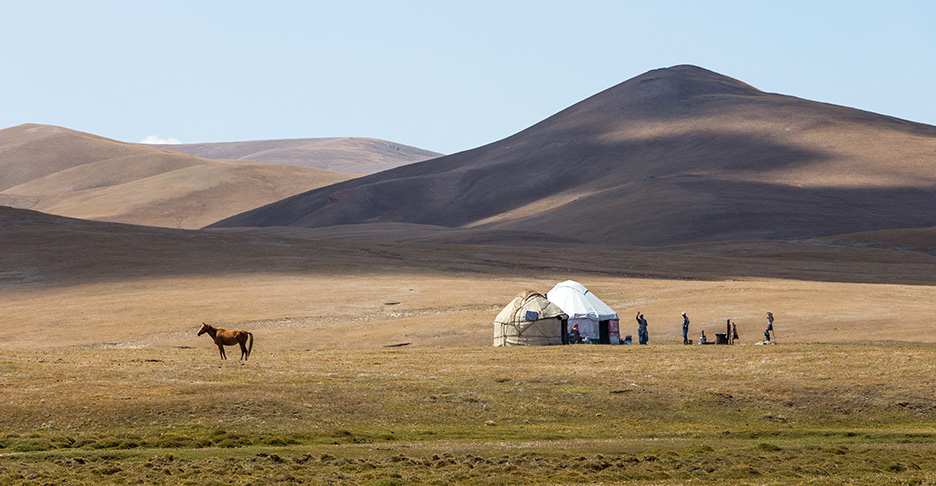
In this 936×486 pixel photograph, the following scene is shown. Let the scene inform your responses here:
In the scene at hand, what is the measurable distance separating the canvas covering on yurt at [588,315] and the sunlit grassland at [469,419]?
996 centimetres

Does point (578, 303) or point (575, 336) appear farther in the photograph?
point (578, 303)

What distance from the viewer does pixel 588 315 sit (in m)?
48.0

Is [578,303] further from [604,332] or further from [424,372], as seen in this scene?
[424,372]

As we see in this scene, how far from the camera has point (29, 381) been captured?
27859 millimetres

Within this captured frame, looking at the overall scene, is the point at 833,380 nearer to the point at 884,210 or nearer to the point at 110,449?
the point at 110,449

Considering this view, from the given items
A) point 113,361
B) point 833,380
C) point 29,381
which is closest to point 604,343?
point 833,380

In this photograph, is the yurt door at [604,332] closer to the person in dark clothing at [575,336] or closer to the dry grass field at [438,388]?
the person in dark clothing at [575,336]

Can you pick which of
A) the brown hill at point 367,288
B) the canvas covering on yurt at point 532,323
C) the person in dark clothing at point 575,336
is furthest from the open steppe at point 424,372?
the person in dark clothing at point 575,336

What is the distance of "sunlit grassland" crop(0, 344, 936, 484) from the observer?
1856 centimetres

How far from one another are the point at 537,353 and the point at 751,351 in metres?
8.89

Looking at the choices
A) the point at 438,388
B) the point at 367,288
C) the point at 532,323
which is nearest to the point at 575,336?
the point at 532,323

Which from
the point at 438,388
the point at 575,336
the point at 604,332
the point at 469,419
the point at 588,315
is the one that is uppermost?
the point at 588,315

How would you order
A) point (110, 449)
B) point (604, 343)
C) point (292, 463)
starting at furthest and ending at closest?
1. point (604, 343)
2. point (110, 449)
3. point (292, 463)

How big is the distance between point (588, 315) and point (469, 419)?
23.3m
